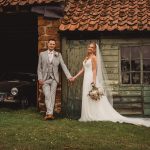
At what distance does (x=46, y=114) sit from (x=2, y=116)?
133 centimetres

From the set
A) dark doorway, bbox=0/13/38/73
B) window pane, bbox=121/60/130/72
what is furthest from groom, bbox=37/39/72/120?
dark doorway, bbox=0/13/38/73

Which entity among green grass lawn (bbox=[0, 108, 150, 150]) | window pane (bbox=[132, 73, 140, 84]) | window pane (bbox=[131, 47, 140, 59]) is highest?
window pane (bbox=[131, 47, 140, 59])

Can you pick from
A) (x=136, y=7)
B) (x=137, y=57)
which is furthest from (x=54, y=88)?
(x=136, y=7)

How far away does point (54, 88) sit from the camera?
1228cm

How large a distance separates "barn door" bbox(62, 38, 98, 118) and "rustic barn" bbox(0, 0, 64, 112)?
24 centimetres

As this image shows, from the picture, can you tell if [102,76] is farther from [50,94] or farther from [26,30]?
[26,30]

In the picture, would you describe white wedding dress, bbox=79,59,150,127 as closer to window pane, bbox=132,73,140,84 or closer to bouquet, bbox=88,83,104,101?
bouquet, bbox=88,83,104,101

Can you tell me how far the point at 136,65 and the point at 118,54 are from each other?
2.08ft

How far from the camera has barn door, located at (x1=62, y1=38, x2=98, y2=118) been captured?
13.1 metres

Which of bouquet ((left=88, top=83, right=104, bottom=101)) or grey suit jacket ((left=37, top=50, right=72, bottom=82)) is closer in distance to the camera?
bouquet ((left=88, top=83, right=104, bottom=101))

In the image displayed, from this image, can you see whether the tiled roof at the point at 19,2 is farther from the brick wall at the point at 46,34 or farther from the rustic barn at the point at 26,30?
the brick wall at the point at 46,34

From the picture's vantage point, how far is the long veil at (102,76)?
12568 mm

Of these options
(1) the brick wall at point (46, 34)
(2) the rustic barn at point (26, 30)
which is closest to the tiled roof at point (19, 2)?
(2) the rustic barn at point (26, 30)

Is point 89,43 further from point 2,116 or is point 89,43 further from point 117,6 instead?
point 2,116
